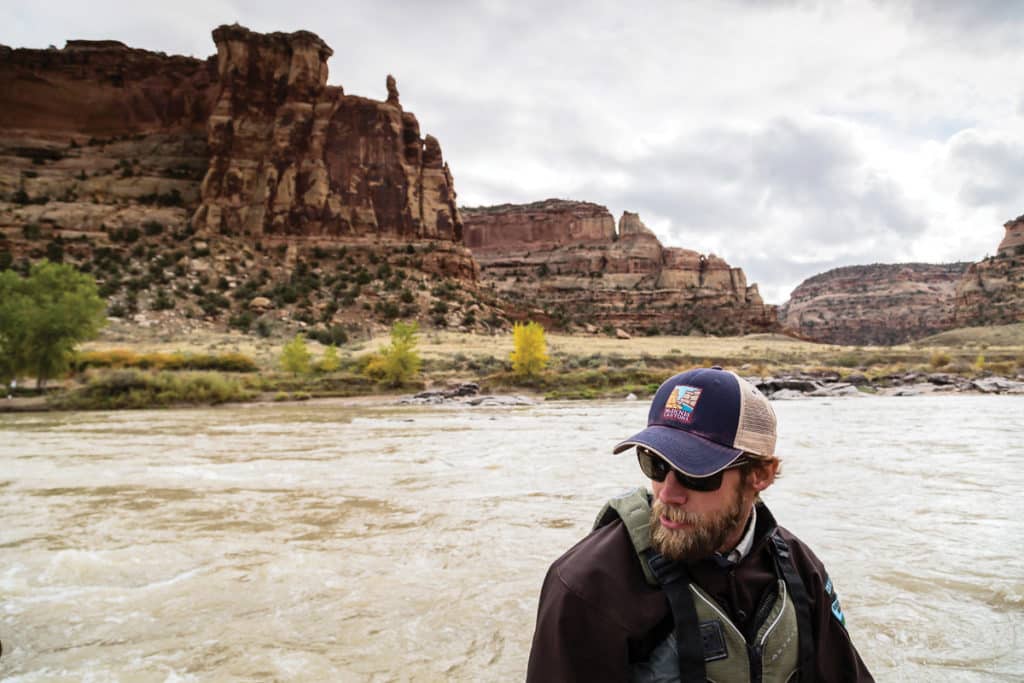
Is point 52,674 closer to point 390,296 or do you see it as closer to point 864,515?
point 864,515

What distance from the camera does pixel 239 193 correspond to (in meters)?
57.9

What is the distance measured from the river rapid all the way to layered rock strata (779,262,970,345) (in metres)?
105

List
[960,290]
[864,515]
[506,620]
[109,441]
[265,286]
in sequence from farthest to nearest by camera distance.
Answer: [960,290] < [265,286] < [109,441] < [864,515] < [506,620]

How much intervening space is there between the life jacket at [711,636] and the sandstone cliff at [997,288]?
8726 centimetres

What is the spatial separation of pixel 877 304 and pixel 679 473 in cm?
13551

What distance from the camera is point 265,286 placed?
4991 cm

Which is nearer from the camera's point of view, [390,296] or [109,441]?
[109,441]

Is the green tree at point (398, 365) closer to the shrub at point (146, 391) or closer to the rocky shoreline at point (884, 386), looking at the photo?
the shrub at point (146, 391)

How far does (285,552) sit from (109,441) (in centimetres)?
969

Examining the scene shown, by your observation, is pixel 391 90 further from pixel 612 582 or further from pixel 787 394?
pixel 612 582

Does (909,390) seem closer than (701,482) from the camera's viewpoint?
No

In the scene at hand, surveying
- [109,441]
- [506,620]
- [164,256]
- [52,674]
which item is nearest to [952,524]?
[506,620]

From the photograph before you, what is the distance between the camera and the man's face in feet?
4.88

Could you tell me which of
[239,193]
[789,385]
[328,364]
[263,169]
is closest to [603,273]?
[263,169]
